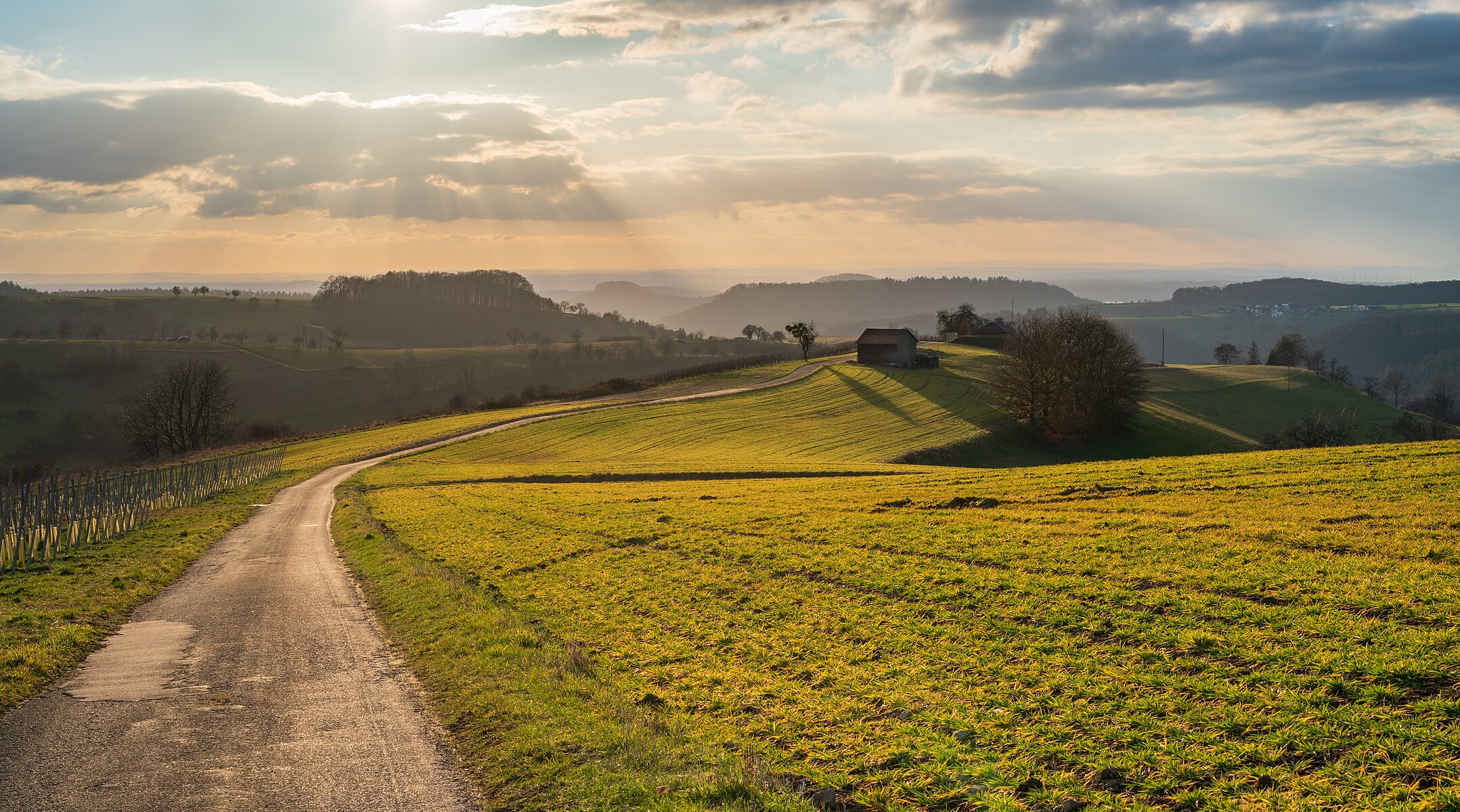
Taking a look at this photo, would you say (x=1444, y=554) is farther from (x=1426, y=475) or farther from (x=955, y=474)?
(x=955, y=474)

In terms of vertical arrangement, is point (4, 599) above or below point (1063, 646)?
below

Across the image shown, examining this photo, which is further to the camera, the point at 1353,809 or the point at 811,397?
the point at 811,397

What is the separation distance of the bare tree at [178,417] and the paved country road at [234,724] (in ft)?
303

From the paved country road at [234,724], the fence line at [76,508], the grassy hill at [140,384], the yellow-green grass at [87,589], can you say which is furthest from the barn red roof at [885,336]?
the paved country road at [234,724]

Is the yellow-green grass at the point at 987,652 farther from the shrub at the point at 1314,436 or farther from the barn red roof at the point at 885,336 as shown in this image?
the barn red roof at the point at 885,336

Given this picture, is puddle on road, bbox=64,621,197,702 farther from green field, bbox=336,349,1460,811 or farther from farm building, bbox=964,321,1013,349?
farm building, bbox=964,321,1013,349

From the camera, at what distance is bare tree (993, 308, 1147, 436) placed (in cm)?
7562

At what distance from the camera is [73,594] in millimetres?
20844

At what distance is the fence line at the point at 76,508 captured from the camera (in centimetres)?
2556

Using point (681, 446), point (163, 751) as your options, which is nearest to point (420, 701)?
point (163, 751)

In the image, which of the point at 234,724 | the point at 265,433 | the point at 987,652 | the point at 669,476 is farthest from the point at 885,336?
the point at 234,724

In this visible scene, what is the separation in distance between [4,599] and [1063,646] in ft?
78.9

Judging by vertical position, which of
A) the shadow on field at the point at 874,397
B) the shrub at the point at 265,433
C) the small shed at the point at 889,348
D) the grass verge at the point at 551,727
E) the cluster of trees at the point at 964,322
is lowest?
the shrub at the point at 265,433

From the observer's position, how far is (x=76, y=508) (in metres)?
31.5
